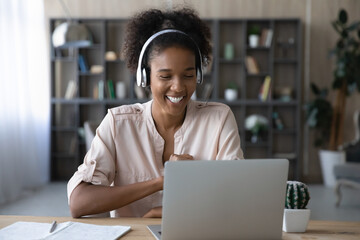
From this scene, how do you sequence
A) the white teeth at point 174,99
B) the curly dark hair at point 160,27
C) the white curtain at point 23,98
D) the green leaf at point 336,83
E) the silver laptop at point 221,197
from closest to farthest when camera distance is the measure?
the silver laptop at point 221,197 → the white teeth at point 174,99 → the curly dark hair at point 160,27 → the white curtain at point 23,98 → the green leaf at point 336,83

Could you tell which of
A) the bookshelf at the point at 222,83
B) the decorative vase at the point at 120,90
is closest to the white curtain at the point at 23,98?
the bookshelf at the point at 222,83

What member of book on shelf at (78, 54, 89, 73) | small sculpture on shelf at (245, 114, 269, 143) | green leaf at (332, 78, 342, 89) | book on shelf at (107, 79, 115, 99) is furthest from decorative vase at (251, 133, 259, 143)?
book on shelf at (78, 54, 89, 73)

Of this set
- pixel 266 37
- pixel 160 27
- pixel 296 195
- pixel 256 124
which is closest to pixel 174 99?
pixel 160 27

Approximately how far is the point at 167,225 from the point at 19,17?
4879mm

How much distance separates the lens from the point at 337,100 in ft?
19.6

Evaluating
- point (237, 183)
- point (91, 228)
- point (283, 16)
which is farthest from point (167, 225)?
point (283, 16)

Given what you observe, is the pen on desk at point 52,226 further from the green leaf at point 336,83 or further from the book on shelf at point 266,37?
the book on shelf at point 266,37

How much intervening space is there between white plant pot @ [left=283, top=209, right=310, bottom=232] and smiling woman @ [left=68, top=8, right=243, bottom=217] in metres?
0.43

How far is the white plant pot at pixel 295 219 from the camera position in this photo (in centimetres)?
130

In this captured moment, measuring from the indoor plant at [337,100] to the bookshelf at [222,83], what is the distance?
0.35 m

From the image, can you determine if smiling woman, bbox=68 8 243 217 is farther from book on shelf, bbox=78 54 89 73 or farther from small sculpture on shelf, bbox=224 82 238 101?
book on shelf, bbox=78 54 89 73

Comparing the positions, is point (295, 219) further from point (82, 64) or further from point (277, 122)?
point (82, 64)

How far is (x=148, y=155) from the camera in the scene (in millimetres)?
1737

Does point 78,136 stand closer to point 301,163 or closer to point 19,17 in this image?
point 19,17
